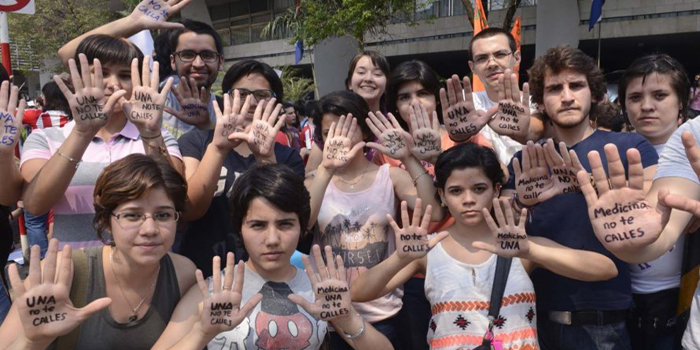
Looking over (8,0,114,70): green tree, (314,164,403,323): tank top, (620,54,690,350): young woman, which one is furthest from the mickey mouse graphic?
(8,0,114,70): green tree

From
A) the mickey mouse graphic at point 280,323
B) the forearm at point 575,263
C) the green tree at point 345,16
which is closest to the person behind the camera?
the mickey mouse graphic at point 280,323

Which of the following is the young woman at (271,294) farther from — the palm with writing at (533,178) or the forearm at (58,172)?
the palm with writing at (533,178)

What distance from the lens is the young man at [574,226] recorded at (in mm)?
2338

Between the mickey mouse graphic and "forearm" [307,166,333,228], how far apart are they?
1.66 ft

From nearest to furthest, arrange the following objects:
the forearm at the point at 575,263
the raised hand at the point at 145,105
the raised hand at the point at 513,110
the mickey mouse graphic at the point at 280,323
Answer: the mickey mouse graphic at the point at 280,323, the forearm at the point at 575,263, the raised hand at the point at 145,105, the raised hand at the point at 513,110

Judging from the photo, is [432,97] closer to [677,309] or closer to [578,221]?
[578,221]

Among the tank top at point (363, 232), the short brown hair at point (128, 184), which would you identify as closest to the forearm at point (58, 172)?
the short brown hair at point (128, 184)

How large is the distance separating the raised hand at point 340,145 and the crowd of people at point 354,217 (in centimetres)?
1

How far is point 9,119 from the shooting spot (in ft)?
7.25

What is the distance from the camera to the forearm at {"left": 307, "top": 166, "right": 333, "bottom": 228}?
2611 millimetres

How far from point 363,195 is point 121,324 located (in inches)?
51.1

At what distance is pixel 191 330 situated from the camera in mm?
1959

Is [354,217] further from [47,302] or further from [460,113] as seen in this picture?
[47,302]

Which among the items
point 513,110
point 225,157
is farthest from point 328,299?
point 513,110
